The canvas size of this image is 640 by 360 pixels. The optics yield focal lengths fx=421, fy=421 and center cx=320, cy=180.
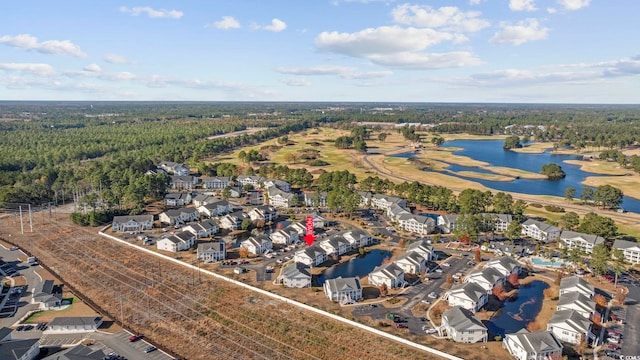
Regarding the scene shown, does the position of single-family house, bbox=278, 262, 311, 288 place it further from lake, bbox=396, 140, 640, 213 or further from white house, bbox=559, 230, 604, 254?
lake, bbox=396, 140, 640, 213

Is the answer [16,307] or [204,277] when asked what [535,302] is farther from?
[16,307]

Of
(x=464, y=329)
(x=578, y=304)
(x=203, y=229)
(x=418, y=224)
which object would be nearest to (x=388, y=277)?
(x=464, y=329)

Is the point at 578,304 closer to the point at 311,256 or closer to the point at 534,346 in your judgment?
the point at 534,346

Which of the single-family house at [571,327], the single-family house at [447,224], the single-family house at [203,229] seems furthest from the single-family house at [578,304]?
the single-family house at [203,229]

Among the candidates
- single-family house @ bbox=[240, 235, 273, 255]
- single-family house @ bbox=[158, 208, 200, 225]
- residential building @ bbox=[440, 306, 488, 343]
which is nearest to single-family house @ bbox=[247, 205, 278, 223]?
single-family house @ bbox=[158, 208, 200, 225]

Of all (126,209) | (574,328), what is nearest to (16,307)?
(126,209)

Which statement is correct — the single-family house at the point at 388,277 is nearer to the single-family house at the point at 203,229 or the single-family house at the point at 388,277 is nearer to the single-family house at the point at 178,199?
the single-family house at the point at 203,229
